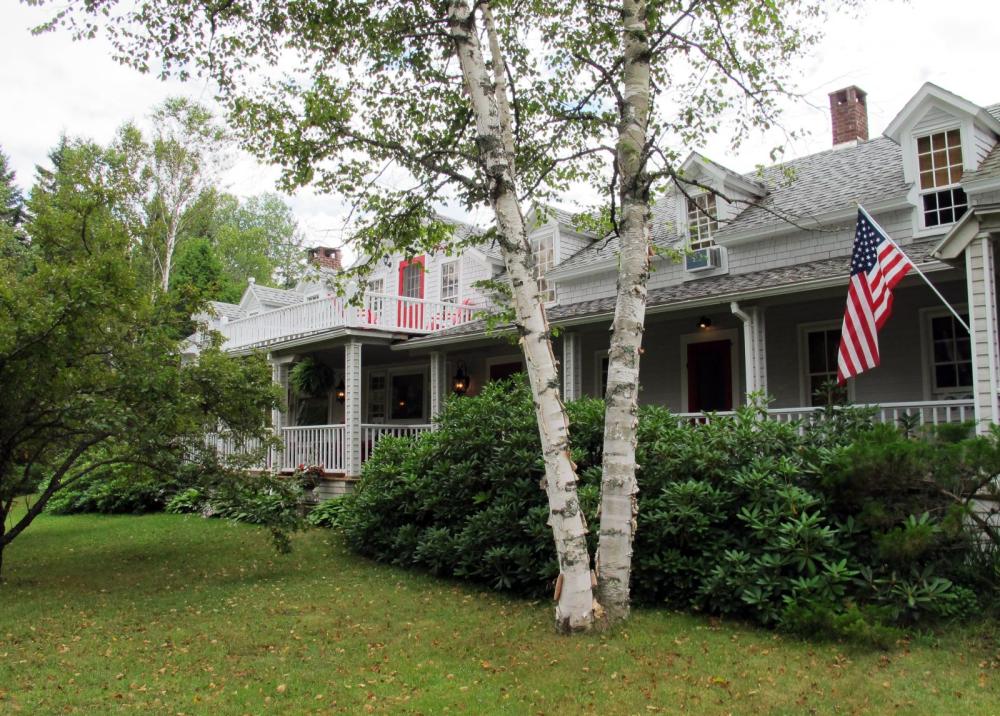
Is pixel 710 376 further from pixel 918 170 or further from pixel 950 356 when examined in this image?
pixel 918 170

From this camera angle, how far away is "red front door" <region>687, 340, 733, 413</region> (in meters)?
12.8

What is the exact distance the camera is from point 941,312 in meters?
10.4

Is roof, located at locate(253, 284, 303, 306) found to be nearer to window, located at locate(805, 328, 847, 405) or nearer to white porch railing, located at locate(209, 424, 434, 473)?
white porch railing, located at locate(209, 424, 434, 473)

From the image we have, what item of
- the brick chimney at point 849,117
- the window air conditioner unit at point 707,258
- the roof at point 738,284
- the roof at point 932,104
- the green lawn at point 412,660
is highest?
the brick chimney at point 849,117

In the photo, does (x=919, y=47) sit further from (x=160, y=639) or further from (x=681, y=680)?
(x=160, y=639)

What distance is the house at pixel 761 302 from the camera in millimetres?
9852

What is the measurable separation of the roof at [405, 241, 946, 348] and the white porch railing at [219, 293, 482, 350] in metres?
2.18

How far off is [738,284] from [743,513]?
5475 mm

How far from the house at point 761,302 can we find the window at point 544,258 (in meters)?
0.05

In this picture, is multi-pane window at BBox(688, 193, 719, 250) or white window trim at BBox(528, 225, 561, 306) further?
white window trim at BBox(528, 225, 561, 306)

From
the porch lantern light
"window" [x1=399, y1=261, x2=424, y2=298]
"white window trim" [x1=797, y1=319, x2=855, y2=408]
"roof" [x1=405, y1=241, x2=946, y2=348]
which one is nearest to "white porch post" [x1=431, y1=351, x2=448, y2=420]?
the porch lantern light

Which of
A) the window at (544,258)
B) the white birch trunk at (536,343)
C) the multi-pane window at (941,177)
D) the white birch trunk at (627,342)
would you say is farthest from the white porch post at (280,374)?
the multi-pane window at (941,177)

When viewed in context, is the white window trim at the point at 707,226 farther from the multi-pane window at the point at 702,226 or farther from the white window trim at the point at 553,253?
the white window trim at the point at 553,253

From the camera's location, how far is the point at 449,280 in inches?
757
